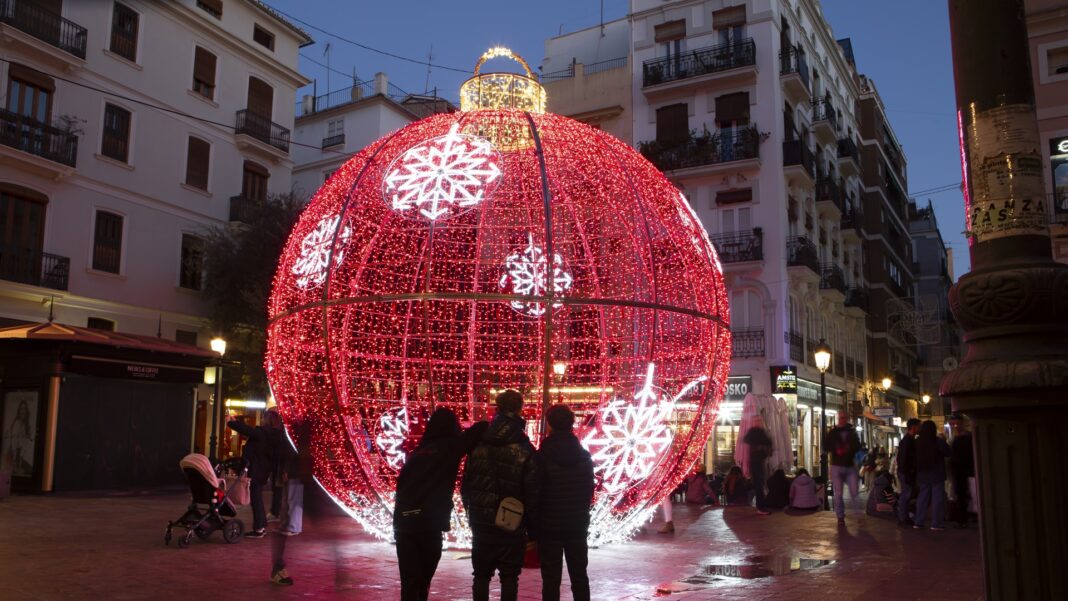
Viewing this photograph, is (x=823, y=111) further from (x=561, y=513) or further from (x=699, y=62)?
(x=561, y=513)

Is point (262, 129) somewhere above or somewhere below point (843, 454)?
above

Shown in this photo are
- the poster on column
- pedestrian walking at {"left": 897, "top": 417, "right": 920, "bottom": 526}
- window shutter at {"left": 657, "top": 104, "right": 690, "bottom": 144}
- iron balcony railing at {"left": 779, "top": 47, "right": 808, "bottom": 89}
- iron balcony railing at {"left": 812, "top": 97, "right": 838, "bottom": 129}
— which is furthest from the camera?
iron balcony railing at {"left": 812, "top": 97, "right": 838, "bottom": 129}

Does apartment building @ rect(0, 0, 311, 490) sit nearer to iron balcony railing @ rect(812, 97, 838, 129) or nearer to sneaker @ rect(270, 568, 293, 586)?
sneaker @ rect(270, 568, 293, 586)

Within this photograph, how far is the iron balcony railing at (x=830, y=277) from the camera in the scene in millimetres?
29203

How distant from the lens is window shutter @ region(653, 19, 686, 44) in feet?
93.2

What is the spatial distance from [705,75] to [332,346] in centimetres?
2182

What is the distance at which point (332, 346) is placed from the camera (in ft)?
24.9

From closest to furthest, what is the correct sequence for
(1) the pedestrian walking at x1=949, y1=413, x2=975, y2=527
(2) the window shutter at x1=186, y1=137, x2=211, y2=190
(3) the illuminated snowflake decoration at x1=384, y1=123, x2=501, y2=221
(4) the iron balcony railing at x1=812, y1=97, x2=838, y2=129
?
(3) the illuminated snowflake decoration at x1=384, y1=123, x2=501, y2=221 → (1) the pedestrian walking at x1=949, y1=413, x2=975, y2=527 → (2) the window shutter at x1=186, y1=137, x2=211, y2=190 → (4) the iron balcony railing at x1=812, y1=97, x2=838, y2=129

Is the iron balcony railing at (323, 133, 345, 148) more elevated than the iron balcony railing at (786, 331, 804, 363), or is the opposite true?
the iron balcony railing at (323, 133, 345, 148)

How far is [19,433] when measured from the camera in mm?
17031

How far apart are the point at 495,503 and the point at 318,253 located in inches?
147

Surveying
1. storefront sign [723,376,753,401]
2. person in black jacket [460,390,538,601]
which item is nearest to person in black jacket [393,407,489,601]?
person in black jacket [460,390,538,601]

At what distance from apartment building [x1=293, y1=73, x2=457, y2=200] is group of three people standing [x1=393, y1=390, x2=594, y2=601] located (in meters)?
28.2

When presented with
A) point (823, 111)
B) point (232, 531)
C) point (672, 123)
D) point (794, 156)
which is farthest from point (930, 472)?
point (823, 111)
